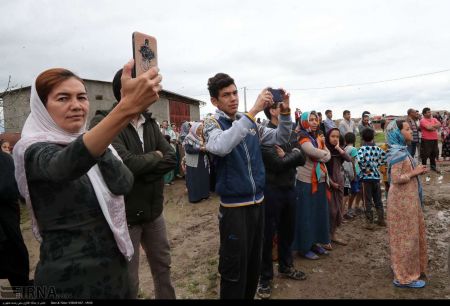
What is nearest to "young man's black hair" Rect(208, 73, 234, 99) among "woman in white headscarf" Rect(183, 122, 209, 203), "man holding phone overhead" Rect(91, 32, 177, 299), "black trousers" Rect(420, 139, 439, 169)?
"man holding phone overhead" Rect(91, 32, 177, 299)

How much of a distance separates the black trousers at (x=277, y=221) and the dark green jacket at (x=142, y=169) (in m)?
1.46

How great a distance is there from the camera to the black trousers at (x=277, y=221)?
11.5 ft

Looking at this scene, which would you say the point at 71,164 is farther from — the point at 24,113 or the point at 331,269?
the point at 24,113

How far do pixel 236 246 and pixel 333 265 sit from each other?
2394mm

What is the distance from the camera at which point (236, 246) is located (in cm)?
246

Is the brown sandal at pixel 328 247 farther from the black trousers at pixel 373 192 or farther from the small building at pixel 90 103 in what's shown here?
the small building at pixel 90 103

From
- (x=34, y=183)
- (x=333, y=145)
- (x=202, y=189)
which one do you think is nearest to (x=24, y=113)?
(x=202, y=189)

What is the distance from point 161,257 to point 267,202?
146 cm

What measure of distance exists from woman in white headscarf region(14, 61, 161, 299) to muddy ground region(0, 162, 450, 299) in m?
2.21

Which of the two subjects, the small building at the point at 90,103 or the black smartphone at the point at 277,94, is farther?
the small building at the point at 90,103

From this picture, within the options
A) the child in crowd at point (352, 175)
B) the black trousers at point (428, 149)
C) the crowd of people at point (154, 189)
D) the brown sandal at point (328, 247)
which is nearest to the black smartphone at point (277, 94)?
the crowd of people at point (154, 189)

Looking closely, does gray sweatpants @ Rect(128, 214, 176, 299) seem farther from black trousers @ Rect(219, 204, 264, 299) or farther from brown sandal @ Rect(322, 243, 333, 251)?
brown sandal @ Rect(322, 243, 333, 251)

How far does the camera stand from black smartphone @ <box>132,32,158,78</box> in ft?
3.99

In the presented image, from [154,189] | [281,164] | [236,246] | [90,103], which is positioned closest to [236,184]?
[236,246]
